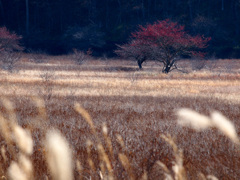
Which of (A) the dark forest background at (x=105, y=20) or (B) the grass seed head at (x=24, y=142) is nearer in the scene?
(B) the grass seed head at (x=24, y=142)

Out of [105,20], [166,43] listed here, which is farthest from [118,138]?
[105,20]

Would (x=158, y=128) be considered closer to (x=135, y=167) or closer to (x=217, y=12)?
(x=135, y=167)

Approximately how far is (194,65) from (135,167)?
2372cm

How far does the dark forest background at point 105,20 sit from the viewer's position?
44500 millimetres

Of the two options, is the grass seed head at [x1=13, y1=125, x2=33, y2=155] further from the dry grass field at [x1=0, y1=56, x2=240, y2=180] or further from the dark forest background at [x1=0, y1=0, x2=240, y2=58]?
the dark forest background at [x1=0, y1=0, x2=240, y2=58]

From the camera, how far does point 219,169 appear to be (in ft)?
10.7

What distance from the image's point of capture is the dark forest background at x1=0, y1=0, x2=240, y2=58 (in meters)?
44.5

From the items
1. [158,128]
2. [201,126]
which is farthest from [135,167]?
[201,126]

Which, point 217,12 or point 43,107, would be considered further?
point 217,12

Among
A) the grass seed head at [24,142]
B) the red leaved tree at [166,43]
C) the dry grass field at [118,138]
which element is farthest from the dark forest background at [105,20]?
the grass seed head at [24,142]

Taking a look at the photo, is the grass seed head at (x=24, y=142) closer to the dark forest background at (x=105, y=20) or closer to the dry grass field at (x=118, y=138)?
the dry grass field at (x=118, y=138)

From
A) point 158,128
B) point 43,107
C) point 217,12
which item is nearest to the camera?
point 158,128

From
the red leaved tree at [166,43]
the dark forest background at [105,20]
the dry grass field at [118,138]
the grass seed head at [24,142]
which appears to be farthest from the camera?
the dark forest background at [105,20]

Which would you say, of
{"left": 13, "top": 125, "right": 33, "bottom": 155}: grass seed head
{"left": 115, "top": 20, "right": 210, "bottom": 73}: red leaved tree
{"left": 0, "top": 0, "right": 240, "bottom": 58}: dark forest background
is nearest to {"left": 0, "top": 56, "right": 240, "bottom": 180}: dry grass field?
{"left": 13, "top": 125, "right": 33, "bottom": 155}: grass seed head
